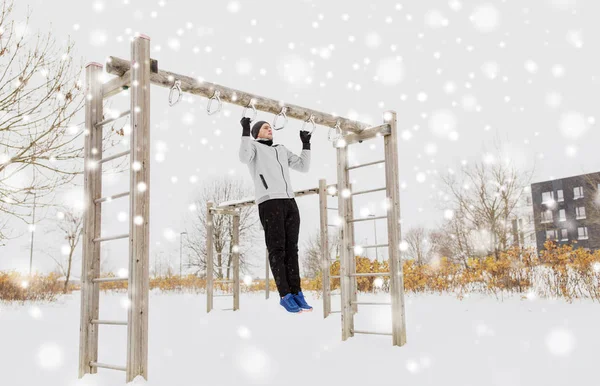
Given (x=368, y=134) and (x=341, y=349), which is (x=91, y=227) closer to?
(x=341, y=349)

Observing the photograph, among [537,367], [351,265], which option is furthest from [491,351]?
[351,265]

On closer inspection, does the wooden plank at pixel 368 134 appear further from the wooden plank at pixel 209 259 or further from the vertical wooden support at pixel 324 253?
the wooden plank at pixel 209 259

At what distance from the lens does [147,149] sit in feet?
11.0

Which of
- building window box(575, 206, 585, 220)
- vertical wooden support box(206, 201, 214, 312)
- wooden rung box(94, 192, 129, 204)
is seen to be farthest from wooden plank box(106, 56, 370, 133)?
building window box(575, 206, 585, 220)

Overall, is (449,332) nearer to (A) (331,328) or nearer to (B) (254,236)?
(A) (331,328)

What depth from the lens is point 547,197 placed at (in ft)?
138

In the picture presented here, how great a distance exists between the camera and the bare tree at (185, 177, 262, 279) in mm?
20359

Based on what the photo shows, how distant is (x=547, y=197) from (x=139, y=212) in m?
44.6

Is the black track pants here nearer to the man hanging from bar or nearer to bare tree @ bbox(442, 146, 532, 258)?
the man hanging from bar

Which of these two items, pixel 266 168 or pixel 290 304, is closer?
pixel 290 304

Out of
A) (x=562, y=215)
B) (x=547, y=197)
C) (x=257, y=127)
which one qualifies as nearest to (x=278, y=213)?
(x=257, y=127)

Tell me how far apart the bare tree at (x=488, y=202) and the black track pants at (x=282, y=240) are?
38.2ft

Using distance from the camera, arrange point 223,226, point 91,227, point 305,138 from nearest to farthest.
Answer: point 91,227
point 305,138
point 223,226

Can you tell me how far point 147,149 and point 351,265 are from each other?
104 inches
